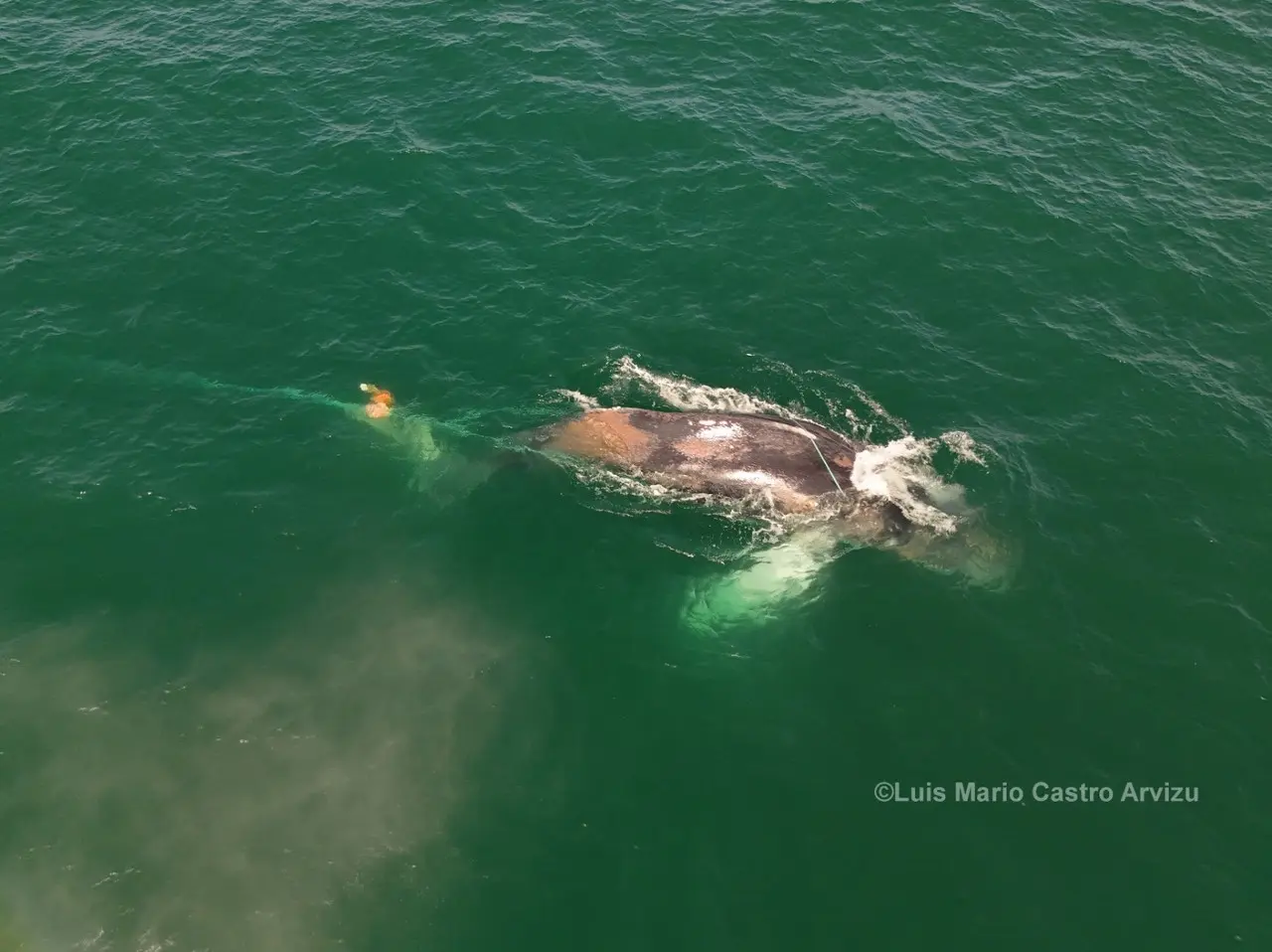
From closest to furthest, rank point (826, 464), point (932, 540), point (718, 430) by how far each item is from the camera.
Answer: point (932, 540) < point (826, 464) < point (718, 430)

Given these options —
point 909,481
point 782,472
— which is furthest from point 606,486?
point 909,481

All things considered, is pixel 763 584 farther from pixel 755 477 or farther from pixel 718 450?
pixel 718 450

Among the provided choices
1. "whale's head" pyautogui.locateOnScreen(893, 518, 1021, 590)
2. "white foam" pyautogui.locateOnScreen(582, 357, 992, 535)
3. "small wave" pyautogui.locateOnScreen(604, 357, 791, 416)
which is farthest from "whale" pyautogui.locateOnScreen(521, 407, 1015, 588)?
"small wave" pyautogui.locateOnScreen(604, 357, 791, 416)

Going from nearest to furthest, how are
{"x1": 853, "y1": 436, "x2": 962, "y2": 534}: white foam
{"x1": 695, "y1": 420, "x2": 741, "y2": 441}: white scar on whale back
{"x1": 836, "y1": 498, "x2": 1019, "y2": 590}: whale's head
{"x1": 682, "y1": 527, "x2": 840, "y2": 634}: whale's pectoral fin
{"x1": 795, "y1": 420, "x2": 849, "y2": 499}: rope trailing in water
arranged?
{"x1": 682, "y1": 527, "x2": 840, "y2": 634}: whale's pectoral fin → {"x1": 836, "y1": 498, "x2": 1019, "y2": 590}: whale's head → {"x1": 795, "y1": 420, "x2": 849, "y2": 499}: rope trailing in water → {"x1": 853, "y1": 436, "x2": 962, "y2": 534}: white foam → {"x1": 695, "y1": 420, "x2": 741, "y2": 441}: white scar on whale back

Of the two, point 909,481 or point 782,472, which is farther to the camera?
point 909,481

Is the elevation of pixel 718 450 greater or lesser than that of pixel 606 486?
greater

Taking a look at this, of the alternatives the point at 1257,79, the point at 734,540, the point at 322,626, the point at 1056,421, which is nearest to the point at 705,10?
the point at 1257,79

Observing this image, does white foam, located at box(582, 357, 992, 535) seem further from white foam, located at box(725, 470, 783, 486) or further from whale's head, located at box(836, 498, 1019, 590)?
whale's head, located at box(836, 498, 1019, 590)
